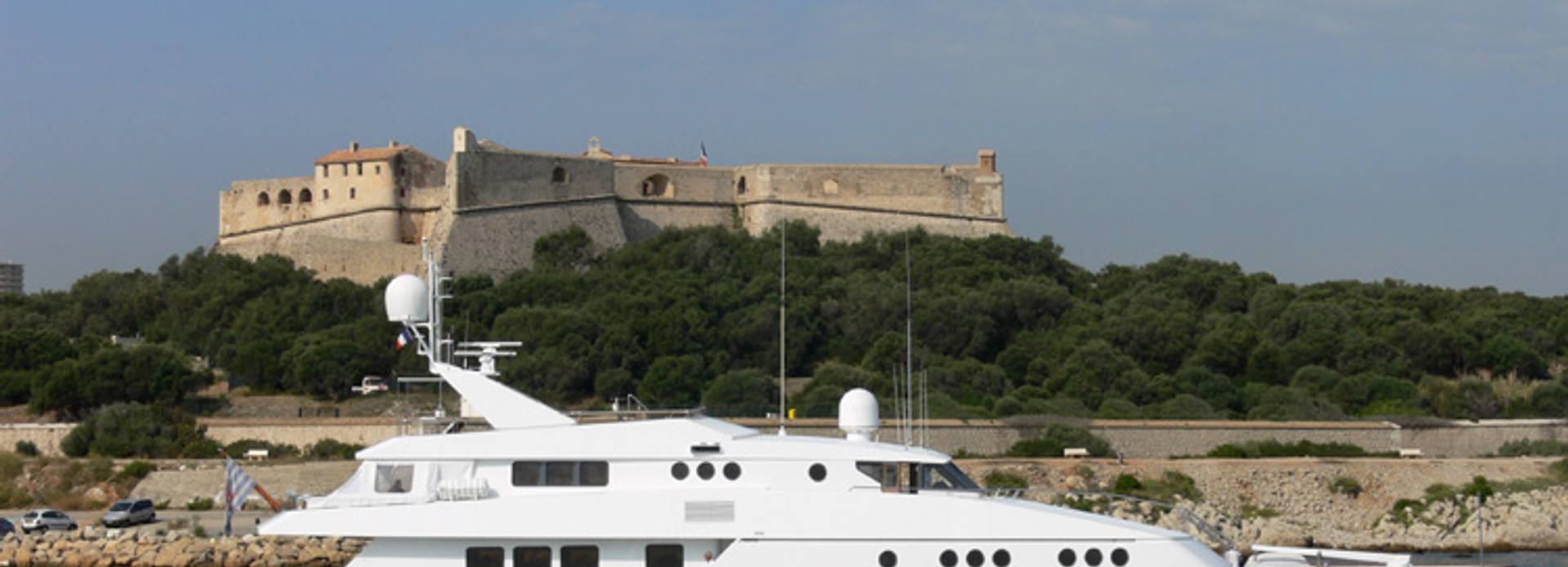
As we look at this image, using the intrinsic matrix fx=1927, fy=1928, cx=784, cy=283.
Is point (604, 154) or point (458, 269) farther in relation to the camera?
point (604, 154)

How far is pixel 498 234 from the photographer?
5681 cm

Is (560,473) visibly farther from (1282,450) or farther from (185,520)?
(1282,450)

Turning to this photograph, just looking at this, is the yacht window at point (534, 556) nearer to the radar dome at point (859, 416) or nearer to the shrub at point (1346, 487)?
the radar dome at point (859, 416)

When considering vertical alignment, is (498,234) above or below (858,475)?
above

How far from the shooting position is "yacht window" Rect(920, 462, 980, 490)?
46.5ft

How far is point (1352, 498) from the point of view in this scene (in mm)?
30844

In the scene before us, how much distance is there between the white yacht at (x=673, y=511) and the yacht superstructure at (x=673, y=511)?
0.4 inches

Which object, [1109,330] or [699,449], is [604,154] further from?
[699,449]

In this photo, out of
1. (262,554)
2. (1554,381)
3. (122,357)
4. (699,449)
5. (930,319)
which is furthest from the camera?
(930,319)

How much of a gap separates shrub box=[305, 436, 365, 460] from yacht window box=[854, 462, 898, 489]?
1921 cm

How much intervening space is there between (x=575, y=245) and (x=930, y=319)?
542 inches

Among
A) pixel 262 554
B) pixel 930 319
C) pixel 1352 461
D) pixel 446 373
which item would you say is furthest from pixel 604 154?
pixel 446 373

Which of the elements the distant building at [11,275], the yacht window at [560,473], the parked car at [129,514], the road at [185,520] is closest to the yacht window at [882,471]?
the yacht window at [560,473]

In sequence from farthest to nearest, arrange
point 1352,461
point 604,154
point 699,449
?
1. point 604,154
2. point 1352,461
3. point 699,449
